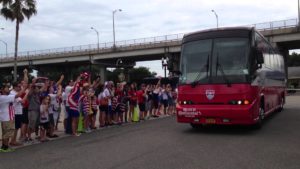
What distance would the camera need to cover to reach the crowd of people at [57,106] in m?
9.63

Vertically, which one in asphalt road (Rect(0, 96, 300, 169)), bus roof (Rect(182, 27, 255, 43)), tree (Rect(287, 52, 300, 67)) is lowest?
asphalt road (Rect(0, 96, 300, 169))

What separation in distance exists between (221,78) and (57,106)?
16.9ft

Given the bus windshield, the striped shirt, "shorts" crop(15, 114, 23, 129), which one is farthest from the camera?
the striped shirt

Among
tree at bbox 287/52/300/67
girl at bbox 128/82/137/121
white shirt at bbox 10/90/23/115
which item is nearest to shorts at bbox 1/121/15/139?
white shirt at bbox 10/90/23/115

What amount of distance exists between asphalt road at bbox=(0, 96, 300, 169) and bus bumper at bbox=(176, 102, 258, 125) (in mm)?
431

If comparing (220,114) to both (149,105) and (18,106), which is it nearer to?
(18,106)

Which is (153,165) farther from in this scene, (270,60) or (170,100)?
(170,100)

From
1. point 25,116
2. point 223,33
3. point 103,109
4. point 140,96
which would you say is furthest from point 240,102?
point 140,96

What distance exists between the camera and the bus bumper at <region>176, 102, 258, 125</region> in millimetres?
10734

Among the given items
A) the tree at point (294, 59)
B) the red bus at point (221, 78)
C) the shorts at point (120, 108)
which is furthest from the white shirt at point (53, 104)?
the tree at point (294, 59)

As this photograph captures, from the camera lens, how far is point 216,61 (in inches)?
444

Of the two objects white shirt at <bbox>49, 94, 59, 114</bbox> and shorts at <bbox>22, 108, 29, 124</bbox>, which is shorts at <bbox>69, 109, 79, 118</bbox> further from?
shorts at <bbox>22, 108, 29, 124</bbox>

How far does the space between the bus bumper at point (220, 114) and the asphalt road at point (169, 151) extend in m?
0.43

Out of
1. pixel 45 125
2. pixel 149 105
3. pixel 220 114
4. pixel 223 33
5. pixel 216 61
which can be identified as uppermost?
pixel 223 33
